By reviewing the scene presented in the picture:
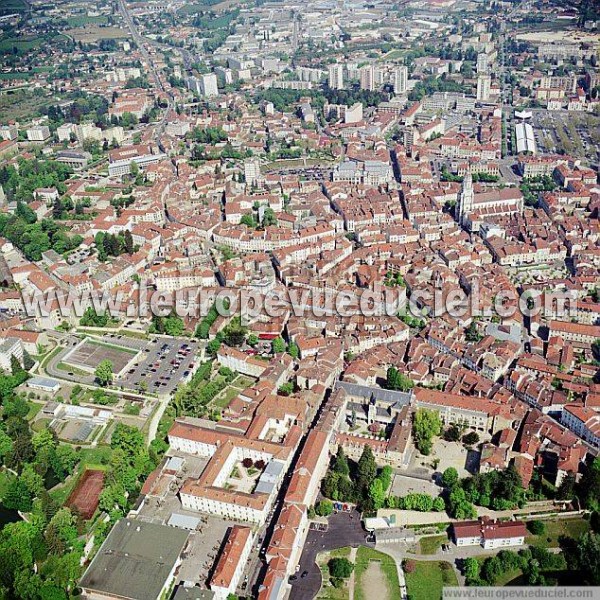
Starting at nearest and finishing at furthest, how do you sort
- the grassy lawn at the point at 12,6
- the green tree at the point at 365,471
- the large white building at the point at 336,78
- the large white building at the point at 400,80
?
the green tree at the point at 365,471
the large white building at the point at 400,80
the large white building at the point at 336,78
the grassy lawn at the point at 12,6

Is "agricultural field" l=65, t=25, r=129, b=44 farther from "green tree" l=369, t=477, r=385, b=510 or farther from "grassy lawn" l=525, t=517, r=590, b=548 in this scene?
"grassy lawn" l=525, t=517, r=590, b=548

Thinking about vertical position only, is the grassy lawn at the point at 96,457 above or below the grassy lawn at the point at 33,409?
below

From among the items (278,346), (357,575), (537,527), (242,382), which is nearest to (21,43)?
(278,346)

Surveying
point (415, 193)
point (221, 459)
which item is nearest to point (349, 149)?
point (415, 193)

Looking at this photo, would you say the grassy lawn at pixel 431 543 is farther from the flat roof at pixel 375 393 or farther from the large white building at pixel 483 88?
the large white building at pixel 483 88

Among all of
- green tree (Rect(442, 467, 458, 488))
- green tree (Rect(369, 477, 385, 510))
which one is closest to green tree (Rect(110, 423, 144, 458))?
green tree (Rect(369, 477, 385, 510))

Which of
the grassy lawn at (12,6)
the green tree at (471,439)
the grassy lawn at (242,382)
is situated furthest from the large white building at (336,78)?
the grassy lawn at (12,6)
